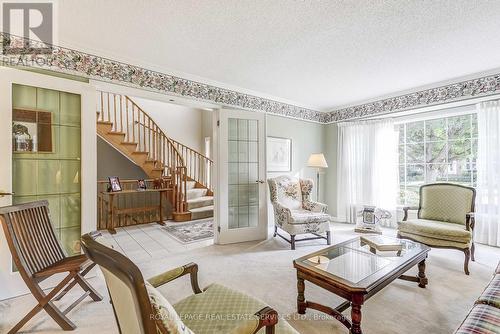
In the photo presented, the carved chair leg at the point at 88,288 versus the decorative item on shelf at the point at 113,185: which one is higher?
the decorative item on shelf at the point at 113,185

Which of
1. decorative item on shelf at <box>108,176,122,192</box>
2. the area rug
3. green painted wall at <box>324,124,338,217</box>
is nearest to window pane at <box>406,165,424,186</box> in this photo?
green painted wall at <box>324,124,338,217</box>

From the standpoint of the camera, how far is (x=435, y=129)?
4.25m

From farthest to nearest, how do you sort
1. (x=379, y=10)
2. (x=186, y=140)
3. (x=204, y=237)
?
(x=186, y=140) → (x=204, y=237) → (x=379, y=10)

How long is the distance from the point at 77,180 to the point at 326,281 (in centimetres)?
263

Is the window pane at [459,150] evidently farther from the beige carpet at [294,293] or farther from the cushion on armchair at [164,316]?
the cushion on armchair at [164,316]

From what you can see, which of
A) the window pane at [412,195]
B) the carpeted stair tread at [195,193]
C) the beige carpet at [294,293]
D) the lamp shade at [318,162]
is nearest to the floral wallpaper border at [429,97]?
the lamp shade at [318,162]

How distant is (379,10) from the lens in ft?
6.56

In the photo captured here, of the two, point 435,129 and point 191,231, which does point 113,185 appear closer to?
point 191,231

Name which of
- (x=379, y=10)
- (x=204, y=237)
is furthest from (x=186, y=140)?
(x=379, y=10)

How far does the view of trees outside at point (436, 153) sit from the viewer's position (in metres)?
3.91

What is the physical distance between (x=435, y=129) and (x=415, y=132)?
30cm

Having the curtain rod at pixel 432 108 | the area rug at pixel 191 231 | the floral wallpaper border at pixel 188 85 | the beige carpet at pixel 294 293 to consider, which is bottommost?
the area rug at pixel 191 231

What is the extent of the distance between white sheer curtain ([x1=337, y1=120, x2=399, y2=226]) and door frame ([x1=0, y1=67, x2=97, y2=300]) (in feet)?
14.3

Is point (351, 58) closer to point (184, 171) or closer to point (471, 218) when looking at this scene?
point (471, 218)
